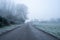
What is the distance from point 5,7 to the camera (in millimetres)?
50031

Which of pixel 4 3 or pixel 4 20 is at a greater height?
pixel 4 3

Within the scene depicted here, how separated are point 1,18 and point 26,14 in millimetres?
66529

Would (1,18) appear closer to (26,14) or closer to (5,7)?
(5,7)

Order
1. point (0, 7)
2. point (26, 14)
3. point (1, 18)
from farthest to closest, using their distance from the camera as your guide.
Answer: point (26, 14)
point (0, 7)
point (1, 18)

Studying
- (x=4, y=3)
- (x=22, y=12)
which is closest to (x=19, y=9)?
(x=22, y=12)

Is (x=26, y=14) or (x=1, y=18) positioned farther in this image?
(x=26, y=14)

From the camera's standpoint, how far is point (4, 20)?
42781 mm

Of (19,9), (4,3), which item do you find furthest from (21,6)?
(4,3)

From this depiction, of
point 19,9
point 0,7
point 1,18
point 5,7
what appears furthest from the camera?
point 19,9

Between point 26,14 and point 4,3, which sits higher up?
point 4,3

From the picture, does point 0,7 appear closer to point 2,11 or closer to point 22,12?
point 2,11

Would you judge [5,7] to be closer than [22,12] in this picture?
Yes

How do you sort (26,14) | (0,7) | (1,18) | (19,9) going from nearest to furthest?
(1,18)
(0,7)
(19,9)
(26,14)

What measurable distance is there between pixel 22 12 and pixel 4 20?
56596 mm
